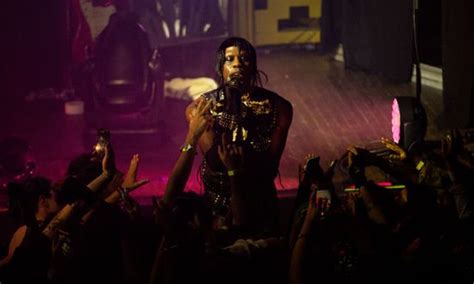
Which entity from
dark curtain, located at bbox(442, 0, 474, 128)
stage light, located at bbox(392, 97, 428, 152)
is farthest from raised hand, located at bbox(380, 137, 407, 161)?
dark curtain, located at bbox(442, 0, 474, 128)

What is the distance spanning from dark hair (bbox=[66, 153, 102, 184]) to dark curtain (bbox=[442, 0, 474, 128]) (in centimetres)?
463

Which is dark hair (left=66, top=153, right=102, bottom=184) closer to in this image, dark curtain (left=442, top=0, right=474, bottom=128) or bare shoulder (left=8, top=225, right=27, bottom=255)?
bare shoulder (left=8, top=225, right=27, bottom=255)

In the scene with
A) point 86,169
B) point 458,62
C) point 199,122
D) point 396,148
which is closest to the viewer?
point 199,122

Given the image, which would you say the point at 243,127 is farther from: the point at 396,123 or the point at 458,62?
the point at 458,62

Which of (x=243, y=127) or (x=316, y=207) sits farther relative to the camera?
(x=243, y=127)

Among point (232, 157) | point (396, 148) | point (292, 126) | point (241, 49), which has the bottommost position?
point (292, 126)

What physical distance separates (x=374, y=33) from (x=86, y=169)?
768 cm

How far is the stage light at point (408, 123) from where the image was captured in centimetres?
577

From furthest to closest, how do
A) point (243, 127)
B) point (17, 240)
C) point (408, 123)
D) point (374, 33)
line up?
1. point (374, 33)
2. point (408, 123)
3. point (243, 127)
4. point (17, 240)

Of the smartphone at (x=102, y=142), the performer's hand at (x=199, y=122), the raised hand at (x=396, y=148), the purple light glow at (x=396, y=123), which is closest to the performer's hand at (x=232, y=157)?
the performer's hand at (x=199, y=122)

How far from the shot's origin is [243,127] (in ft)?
16.0

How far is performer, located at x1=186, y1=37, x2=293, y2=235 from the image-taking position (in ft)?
15.8

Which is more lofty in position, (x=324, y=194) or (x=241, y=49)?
(x=241, y=49)

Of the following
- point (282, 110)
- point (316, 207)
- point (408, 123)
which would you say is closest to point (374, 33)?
point (408, 123)
